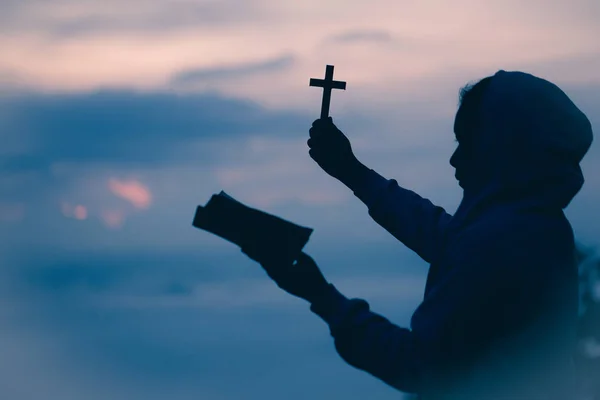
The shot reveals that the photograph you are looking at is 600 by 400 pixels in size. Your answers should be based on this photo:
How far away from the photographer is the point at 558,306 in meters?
4.54

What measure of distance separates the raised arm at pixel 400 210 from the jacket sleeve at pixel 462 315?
1.34m

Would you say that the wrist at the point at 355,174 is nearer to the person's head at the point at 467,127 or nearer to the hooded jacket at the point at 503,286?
the person's head at the point at 467,127

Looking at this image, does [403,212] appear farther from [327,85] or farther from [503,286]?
[503,286]

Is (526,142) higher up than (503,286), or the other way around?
(526,142)

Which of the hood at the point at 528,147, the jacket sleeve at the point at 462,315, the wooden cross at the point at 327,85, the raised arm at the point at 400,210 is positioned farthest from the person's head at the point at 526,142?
the wooden cross at the point at 327,85

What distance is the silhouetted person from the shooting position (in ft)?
14.5

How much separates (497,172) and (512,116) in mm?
295

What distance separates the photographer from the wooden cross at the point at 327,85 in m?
6.20

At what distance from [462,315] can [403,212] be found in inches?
72.4

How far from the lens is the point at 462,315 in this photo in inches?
172

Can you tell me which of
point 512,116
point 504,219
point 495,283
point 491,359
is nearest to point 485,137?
point 512,116

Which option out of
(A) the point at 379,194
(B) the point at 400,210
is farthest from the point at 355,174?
(B) the point at 400,210

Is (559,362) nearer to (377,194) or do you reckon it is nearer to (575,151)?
(575,151)

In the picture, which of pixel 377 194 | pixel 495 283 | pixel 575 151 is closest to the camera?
pixel 495 283
